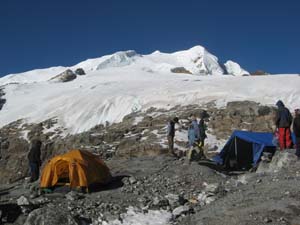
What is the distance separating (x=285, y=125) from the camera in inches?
672

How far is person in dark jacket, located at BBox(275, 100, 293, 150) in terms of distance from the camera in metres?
16.9

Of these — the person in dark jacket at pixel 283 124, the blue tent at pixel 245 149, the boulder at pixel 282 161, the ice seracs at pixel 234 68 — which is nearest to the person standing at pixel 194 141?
the blue tent at pixel 245 149

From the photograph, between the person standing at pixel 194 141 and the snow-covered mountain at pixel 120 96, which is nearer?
the person standing at pixel 194 141

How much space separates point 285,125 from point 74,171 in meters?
7.36

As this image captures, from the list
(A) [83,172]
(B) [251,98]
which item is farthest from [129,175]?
(B) [251,98]

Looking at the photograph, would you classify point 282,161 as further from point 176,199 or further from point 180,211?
point 180,211

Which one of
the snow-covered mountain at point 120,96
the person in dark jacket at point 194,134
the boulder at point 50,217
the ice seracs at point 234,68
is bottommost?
the boulder at point 50,217

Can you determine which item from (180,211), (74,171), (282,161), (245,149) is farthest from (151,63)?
(180,211)

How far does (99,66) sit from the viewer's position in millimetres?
127062

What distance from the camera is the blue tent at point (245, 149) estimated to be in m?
22.0

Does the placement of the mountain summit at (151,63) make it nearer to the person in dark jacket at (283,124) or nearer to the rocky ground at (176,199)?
the person in dark jacket at (283,124)

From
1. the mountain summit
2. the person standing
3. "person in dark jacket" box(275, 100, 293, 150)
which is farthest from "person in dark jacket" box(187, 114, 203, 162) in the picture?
the mountain summit

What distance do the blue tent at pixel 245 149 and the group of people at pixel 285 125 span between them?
3.53m

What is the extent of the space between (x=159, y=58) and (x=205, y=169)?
11718 cm
